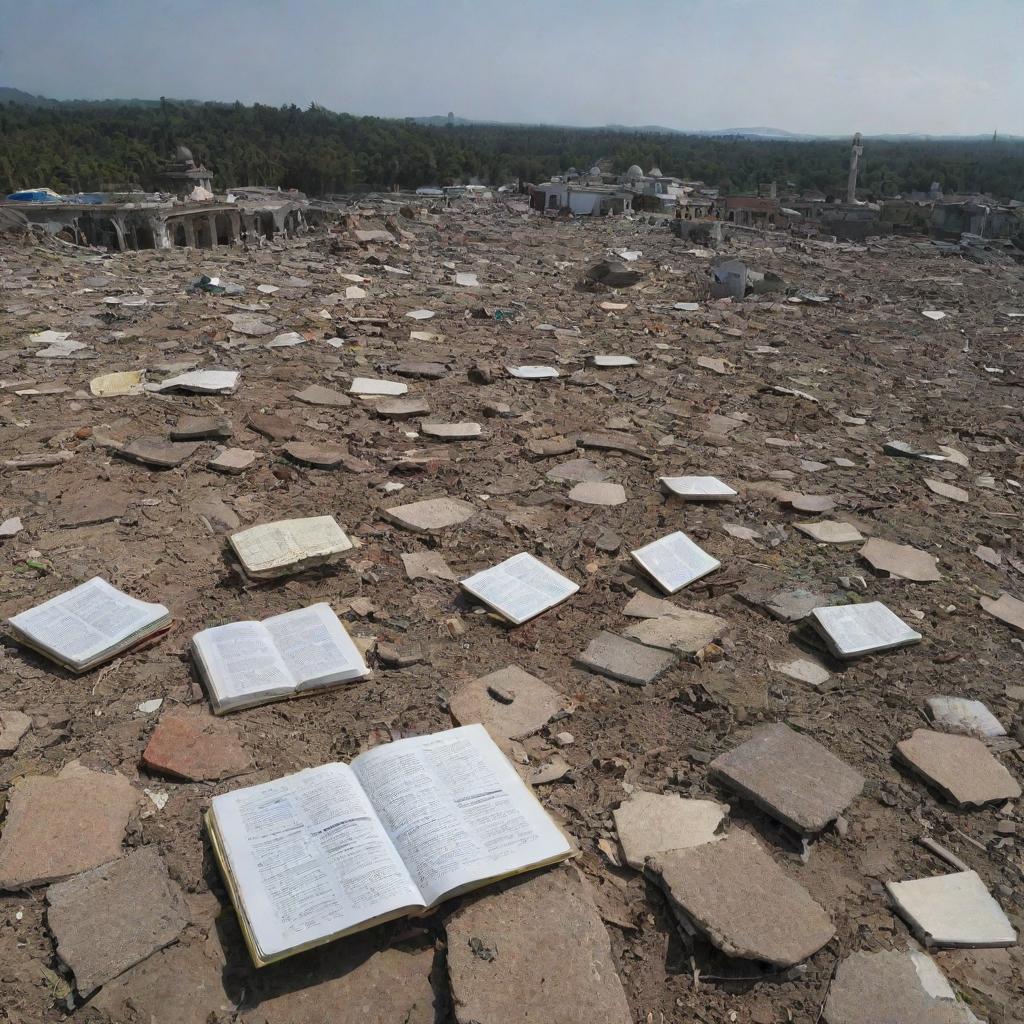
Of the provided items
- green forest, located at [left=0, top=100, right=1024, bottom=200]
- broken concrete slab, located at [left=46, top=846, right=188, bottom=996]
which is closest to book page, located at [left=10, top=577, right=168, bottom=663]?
broken concrete slab, located at [left=46, top=846, right=188, bottom=996]

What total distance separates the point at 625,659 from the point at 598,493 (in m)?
1.61

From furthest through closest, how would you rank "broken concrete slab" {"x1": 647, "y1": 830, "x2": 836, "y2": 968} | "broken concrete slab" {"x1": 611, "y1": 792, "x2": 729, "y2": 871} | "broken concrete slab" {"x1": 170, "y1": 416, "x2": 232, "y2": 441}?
"broken concrete slab" {"x1": 170, "y1": 416, "x2": 232, "y2": 441} < "broken concrete slab" {"x1": 611, "y1": 792, "x2": 729, "y2": 871} < "broken concrete slab" {"x1": 647, "y1": 830, "x2": 836, "y2": 968}

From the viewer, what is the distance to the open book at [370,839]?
5.72 ft

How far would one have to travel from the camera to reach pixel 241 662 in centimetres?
262

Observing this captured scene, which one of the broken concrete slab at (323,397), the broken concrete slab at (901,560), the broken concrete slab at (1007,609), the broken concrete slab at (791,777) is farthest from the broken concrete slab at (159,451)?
the broken concrete slab at (1007,609)

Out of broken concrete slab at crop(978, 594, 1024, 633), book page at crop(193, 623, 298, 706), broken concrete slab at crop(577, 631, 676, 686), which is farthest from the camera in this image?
broken concrete slab at crop(978, 594, 1024, 633)

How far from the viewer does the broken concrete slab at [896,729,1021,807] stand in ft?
7.91

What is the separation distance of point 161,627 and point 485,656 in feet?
3.97

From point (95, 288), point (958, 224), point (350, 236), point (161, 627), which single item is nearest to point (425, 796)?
point (161, 627)

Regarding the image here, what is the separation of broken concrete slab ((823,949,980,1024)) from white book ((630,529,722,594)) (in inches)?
68.6

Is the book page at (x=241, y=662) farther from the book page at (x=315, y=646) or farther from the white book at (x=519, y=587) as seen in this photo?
the white book at (x=519, y=587)

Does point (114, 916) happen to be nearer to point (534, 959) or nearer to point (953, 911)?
point (534, 959)

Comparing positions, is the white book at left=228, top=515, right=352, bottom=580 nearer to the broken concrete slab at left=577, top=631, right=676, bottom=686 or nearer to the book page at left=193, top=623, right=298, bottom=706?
the book page at left=193, top=623, right=298, bottom=706

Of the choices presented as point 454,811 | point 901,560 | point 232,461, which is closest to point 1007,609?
point 901,560
